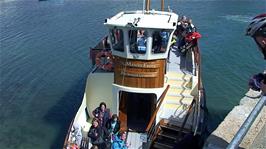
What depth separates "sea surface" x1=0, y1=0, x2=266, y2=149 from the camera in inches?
739

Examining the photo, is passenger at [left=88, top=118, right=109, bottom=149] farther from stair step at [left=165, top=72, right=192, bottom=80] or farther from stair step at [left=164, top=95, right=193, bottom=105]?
stair step at [left=165, top=72, right=192, bottom=80]

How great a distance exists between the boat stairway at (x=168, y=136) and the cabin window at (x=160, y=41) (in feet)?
8.94

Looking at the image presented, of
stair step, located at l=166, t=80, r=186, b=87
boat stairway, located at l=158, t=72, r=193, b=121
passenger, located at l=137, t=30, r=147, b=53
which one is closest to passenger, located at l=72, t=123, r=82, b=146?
boat stairway, located at l=158, t=72, r=193, b=121

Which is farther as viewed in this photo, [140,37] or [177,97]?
[177,97]

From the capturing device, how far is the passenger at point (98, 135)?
11180mm

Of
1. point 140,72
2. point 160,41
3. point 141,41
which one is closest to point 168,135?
point 140,72

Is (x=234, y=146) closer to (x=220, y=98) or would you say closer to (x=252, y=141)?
(x=252, y=141)

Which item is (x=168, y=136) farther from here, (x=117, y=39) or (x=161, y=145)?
(x=117, y=39)

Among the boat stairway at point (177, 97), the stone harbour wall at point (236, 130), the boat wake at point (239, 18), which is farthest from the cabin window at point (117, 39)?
the boat wake at point (239, 18)

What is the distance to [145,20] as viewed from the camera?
12711 mm

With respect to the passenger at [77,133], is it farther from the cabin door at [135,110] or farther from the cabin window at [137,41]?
the cabin window at [137,41]

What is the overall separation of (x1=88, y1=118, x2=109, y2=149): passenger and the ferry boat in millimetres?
968

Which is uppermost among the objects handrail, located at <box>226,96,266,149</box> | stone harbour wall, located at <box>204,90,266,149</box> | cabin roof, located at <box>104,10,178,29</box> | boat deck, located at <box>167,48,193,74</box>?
handrail, located at <box>226,96,266,149</box>

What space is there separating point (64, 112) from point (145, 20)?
29.5 feet
